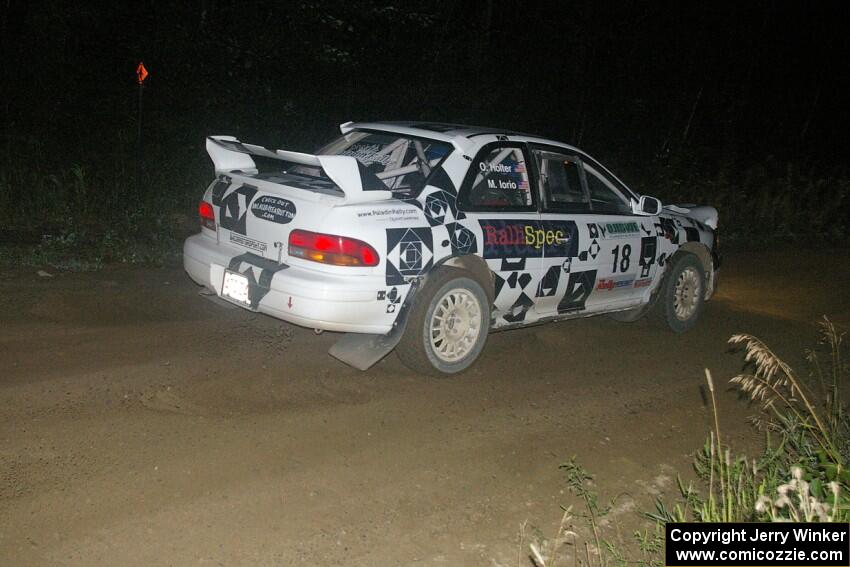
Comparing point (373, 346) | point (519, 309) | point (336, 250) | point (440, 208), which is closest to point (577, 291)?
point (519, 309)

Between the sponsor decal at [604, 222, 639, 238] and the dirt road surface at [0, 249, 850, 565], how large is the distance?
3.27ft

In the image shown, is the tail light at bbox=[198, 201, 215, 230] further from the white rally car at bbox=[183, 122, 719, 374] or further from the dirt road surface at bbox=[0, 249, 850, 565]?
the dirt road surface at bbox=[0, 249, 850, 565]

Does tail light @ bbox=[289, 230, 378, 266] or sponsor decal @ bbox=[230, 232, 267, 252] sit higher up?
tail light @ bbox=[289, 230, 378, 266]

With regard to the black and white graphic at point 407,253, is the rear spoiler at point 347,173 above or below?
above

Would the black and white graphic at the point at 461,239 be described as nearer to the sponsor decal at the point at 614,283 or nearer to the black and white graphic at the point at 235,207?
the black and white graphic at the point at 235,207

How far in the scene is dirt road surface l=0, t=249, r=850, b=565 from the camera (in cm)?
382

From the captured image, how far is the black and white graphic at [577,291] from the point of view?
21.7 ft

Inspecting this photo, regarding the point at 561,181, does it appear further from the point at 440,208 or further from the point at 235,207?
the point at 235,207

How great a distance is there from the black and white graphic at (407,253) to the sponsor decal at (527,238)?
51 cm

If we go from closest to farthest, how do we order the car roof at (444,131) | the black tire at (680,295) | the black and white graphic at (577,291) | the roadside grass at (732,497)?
the roadside grass at (732,497), the car roof at (444,131), the black and white graphic at (577,291), the black tire at (680,295)

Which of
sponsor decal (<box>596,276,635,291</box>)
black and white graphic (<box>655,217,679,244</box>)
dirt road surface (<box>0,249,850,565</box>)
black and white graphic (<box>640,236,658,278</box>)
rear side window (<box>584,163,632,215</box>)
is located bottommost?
dirt road surface (<box>0,249,850,565</box>)

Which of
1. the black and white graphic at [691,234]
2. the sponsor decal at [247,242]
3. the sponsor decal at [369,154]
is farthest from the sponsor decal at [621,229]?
the sponsor decal at [247,242]

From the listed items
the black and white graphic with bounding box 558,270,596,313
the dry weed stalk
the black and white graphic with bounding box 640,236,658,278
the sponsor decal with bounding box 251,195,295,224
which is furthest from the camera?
the black and white graphic with bounding box 640,236,658,278

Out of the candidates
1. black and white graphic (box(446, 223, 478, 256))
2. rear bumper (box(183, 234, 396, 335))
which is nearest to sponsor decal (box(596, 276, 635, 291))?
black and white graphic (box(446, 223, 478, 256))
